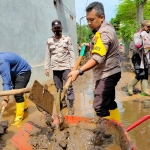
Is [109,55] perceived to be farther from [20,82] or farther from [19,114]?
[19,114]

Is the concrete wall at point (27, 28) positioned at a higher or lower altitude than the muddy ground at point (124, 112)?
higher

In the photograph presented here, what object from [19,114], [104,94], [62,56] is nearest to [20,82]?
[19,114]

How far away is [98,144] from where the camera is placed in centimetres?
223

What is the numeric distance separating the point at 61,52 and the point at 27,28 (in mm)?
2401

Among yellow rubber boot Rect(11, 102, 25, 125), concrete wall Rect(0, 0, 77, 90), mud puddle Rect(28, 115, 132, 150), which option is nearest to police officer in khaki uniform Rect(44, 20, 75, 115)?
yellow rubber boot Rect(11, 102, 25, 125)

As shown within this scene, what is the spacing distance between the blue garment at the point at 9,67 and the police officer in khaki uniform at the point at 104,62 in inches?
47.6

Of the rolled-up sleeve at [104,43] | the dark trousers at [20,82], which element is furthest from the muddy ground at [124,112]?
the rolled-up sleeve at [104,43]

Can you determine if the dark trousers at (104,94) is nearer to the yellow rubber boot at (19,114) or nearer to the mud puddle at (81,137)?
the mud puddle at (81,137)

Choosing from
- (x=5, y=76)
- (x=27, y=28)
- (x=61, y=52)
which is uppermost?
(x=27, y=28)

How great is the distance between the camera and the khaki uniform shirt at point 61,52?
438 cm

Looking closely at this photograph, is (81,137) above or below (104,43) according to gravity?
below

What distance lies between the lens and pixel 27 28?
6324mm

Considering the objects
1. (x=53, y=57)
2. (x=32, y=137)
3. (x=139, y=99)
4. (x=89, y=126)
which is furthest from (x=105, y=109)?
(x=139, y=99)

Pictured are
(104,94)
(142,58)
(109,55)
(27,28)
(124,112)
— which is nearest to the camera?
(109,55)
